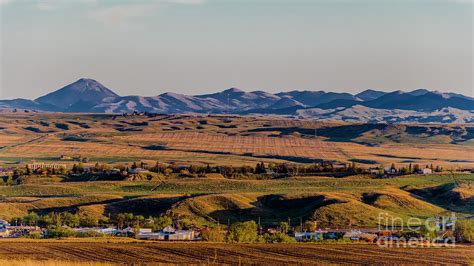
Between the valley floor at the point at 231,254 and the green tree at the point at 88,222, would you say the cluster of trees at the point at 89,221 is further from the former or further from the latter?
the valley floor at the point at 231,254

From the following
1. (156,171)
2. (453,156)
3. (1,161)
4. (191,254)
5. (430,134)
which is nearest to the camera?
(191,254)

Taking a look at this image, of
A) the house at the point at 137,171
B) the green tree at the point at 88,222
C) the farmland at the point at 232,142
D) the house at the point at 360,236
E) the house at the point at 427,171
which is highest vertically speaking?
the farmland at the point at 232,142

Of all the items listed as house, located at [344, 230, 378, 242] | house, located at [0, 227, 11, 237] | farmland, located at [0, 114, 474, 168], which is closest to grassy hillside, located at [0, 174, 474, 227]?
house, located at [344, 230, 378, 242]

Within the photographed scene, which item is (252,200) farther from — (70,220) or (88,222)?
(70,220)

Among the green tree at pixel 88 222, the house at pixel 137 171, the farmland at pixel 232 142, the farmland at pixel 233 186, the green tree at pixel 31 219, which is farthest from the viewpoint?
the farmland at pixel 232 142

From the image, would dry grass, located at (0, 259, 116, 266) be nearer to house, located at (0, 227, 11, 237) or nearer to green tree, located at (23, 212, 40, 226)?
house, located at (0, 227, 11, 237)

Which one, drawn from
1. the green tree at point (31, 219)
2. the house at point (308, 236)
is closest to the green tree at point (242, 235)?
→ the house at point (308, 236)

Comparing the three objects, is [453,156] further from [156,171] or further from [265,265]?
[265,265]

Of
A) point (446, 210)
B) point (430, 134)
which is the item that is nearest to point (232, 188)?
point (446, 210)
